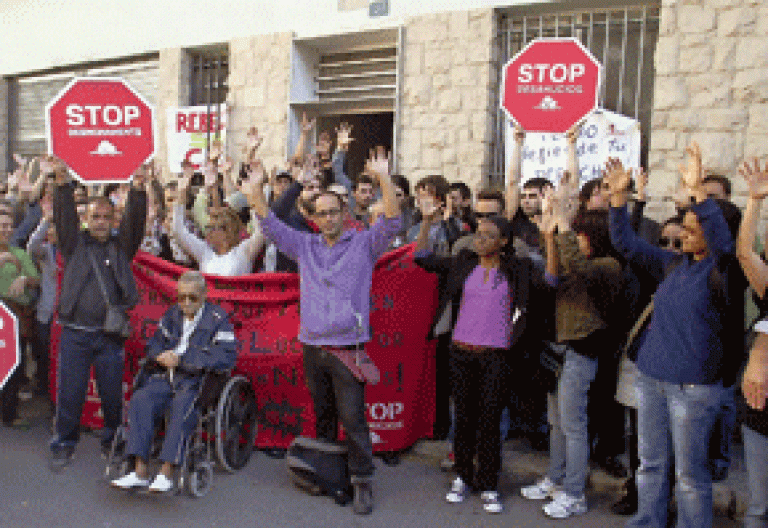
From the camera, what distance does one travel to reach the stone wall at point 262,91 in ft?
32.6

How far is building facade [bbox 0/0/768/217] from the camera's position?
23.3 ft

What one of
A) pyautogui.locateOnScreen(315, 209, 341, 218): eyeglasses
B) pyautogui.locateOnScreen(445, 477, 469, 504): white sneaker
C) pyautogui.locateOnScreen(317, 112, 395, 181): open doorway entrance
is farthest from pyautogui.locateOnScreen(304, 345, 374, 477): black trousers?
pyautogui.locateOnScreen(317, 112, 395, 181): open doorway entrance

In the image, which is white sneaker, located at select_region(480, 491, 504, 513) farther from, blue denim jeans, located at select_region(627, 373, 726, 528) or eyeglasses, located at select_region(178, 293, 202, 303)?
eyeglasses, located at select_region(178, 293, 202, 303)

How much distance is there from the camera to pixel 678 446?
352cm

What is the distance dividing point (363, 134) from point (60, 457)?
22.6 feet

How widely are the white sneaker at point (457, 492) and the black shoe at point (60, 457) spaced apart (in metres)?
2.45

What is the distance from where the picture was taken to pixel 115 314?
192 inches

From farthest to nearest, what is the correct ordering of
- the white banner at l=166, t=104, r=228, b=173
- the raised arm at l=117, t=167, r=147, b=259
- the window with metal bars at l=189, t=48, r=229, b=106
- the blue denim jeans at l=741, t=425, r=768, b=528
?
1. the window with metal bars at l=189, t=48, r=229, b=106
2. the white banner at l=166, t=104, r=228, b=173
3. the raised arm at l=117, t=167, r=147, b=259
4. the blue denim jeans at l=741, t=425, r=768, b=528

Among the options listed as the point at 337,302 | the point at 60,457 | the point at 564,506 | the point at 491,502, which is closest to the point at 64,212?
the point at 60,457

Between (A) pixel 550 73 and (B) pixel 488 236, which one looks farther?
(A) pixel 550 73

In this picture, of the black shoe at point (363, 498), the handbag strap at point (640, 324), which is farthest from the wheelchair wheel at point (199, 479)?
the handbag strap at point (640, 324)

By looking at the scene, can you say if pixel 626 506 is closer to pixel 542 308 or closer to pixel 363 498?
pixel 542 308

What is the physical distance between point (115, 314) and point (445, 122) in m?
4.88

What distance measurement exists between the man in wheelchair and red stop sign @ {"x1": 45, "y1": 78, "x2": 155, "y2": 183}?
132cm
